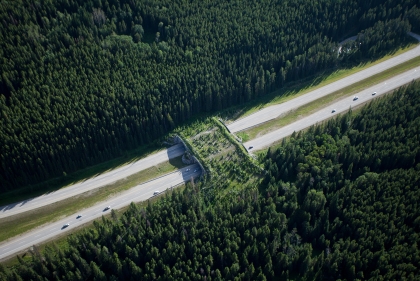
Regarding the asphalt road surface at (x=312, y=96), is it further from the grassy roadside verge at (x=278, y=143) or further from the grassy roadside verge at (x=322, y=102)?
the grassy roadside verge at (x=278, y=143)

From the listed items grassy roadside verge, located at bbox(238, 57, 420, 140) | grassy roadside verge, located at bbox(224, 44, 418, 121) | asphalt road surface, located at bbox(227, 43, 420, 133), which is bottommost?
grassy roadside verge, located at bbox(238, 57, 420, 140)

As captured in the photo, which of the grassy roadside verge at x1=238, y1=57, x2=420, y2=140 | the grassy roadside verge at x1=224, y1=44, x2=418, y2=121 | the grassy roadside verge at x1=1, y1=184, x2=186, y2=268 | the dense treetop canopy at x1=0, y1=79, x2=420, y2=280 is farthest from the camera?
the grassy roadside verge at x1=224, y1=44, x2=418, y2=121

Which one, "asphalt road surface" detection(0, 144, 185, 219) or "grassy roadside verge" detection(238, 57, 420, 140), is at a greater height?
"asphalt road surface" detection(0, 144, 185, 219)

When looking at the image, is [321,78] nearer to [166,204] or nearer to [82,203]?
[166,204]

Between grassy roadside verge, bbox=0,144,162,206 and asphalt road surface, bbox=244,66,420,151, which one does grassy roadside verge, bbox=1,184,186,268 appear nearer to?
grassy roadside verge, bbox=0,144,162,206

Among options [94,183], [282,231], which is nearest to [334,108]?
[282,231]

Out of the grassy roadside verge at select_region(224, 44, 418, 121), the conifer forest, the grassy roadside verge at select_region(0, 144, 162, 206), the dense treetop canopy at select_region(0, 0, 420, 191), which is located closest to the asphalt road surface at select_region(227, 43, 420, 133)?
the grassy roadside verge at select_region(224, 44, 418, 121)
